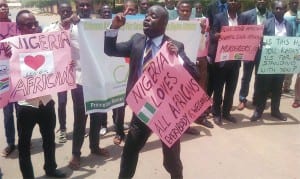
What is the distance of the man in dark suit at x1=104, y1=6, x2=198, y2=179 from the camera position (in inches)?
147

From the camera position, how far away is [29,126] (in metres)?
4.29

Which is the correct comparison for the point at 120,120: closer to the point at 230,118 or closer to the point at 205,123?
the point at 205,123

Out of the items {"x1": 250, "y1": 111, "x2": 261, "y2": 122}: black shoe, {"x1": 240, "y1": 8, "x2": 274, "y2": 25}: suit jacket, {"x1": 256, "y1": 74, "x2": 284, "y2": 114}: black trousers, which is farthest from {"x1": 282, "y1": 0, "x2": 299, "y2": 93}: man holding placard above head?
{"x1": 250, "y1": 111, "x2": 261, "y2": 122}: black shoe

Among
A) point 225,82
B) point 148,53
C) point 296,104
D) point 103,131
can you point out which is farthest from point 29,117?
point 296,104

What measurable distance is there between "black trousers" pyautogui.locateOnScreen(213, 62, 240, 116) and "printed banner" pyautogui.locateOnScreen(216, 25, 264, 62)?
0.58 ft

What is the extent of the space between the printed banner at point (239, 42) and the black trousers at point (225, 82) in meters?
0.18

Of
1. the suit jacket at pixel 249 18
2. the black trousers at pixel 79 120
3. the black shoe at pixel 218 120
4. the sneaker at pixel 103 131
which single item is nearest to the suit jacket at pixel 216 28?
the suit jacket at pixel 249 18

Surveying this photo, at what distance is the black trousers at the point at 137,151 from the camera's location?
151 inches

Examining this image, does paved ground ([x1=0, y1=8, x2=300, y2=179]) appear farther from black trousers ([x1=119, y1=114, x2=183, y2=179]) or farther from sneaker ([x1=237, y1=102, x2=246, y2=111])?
sneaker ([x1=237, y1=102, x2=246, y2=111])

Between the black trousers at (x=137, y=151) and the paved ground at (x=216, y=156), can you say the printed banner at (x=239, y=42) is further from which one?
the black trousers at (x=137, y=151)

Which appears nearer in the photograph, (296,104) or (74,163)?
(74,163)

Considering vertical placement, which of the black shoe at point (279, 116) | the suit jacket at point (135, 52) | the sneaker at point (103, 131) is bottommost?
the sneaker at point (103, 131)

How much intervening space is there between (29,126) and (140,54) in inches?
58.8

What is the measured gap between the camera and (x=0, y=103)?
4.10 meters
